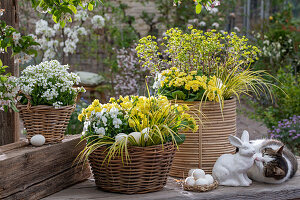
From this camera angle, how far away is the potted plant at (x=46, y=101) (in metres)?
2.20

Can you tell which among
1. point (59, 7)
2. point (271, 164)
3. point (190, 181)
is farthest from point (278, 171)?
point (59, 7)

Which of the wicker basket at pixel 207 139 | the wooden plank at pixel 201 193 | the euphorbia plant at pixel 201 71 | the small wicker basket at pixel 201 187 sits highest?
the euphorbia plant at pixel 201 71

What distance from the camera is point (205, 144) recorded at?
8.10 ft

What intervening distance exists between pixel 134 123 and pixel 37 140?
0.51 m

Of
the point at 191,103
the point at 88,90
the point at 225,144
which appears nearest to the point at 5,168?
the point at 191,103

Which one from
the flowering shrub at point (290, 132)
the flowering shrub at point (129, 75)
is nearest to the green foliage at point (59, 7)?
the flowering shrub at point (290, 132)

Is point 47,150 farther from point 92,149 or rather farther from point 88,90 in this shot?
point 88,90

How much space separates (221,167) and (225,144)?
207mm

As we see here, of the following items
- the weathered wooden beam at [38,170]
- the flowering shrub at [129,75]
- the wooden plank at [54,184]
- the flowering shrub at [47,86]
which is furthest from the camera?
the flowering shrub at [129,75]

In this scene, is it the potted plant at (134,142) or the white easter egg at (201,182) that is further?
the white easter egg at (201,182)

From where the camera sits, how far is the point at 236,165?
2.31 meters

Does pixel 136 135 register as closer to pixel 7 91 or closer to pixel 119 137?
pixel 119 137

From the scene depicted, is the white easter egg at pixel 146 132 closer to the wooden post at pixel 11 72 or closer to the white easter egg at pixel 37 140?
the white easter egg at pixel 37 140

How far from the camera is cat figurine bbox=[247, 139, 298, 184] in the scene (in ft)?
7.64
